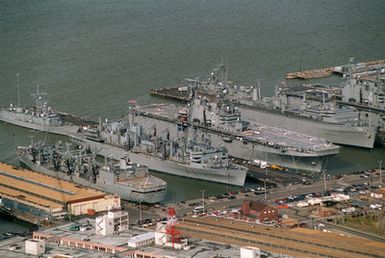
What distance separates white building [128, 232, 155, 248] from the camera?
4803cm

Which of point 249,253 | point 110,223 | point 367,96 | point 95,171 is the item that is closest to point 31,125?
point 95,171

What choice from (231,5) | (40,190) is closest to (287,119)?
(40,190)

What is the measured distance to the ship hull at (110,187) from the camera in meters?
63.3

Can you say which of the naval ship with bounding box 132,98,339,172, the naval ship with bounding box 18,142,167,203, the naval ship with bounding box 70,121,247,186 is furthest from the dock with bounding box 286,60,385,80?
the naval ship with bounding box 18,142,167,203

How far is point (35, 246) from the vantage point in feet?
156

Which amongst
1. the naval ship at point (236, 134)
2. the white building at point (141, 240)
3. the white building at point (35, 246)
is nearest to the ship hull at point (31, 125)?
the naval ship at point (236, 134)

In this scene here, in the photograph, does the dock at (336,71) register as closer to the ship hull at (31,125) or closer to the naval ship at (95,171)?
the ship hull at (31,125)

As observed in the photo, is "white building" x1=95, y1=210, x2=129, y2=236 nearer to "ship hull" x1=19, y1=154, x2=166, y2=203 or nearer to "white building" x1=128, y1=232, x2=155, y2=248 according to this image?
"white building" x1=128, y1=232, x2=155, y2=248

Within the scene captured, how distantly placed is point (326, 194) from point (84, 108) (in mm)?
23479

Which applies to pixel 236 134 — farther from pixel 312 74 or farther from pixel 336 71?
pixel 336 71

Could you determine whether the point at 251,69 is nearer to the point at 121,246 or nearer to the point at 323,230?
the point at 323,230

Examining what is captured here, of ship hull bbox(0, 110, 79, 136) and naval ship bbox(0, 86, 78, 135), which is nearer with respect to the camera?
ship hull bbox(0, 110, 79, 136)

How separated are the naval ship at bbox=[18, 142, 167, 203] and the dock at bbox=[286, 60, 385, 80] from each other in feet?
82.3

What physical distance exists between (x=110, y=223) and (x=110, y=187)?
1592 cm
